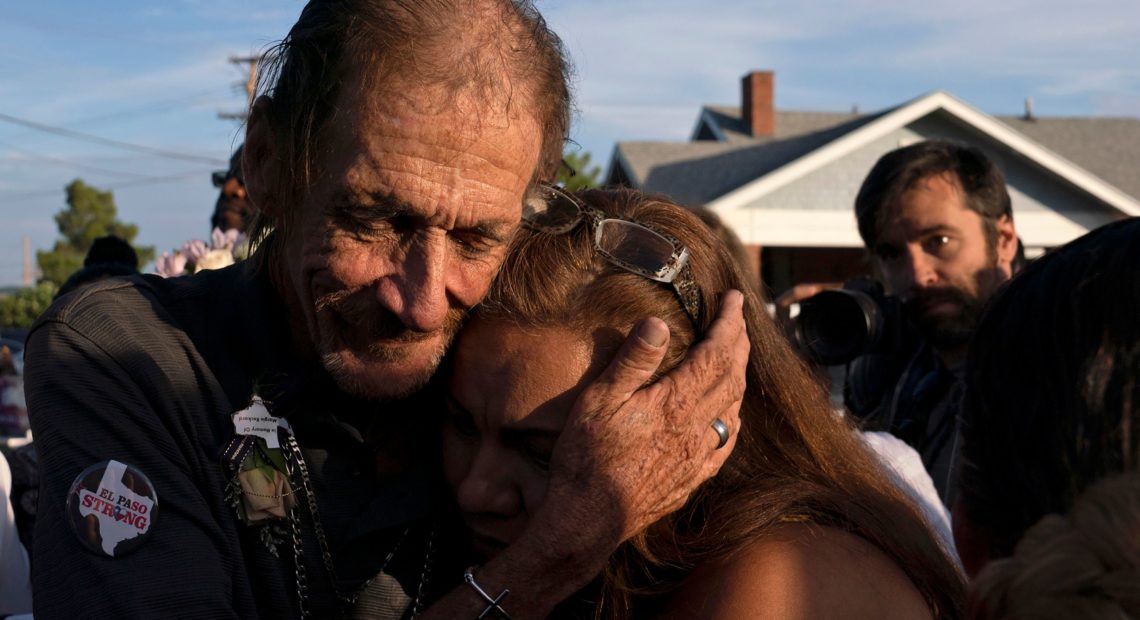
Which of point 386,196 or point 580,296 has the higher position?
point 386,196

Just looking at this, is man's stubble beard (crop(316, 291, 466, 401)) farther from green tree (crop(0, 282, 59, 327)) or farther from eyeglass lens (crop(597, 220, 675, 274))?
green tree (crop(0, 282, 59, 327))

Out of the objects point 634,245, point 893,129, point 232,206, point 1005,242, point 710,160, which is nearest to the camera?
point 634,245

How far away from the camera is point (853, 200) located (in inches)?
773

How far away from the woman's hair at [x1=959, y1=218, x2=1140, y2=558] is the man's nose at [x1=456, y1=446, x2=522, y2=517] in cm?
98

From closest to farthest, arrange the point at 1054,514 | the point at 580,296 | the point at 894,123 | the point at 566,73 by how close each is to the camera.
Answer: the point at 1054,514
the point at 580,296
the point at 566,73
the point at 894,123

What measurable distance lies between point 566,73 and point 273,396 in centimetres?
89

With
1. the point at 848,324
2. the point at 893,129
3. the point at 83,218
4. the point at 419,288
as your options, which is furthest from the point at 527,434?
the point at 83,218

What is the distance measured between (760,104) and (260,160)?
83.1 feet

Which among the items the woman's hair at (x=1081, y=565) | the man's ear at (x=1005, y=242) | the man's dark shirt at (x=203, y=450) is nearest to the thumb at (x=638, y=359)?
the man's dark shirt at (x=203, y=450)

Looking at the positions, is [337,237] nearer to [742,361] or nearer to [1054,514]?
[742,361]

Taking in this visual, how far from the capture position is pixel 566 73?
235 cm

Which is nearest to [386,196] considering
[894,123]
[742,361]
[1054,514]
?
[742,361]

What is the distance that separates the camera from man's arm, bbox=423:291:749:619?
1.87 metres

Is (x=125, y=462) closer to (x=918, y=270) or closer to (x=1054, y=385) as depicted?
(x=1054, y=385)
